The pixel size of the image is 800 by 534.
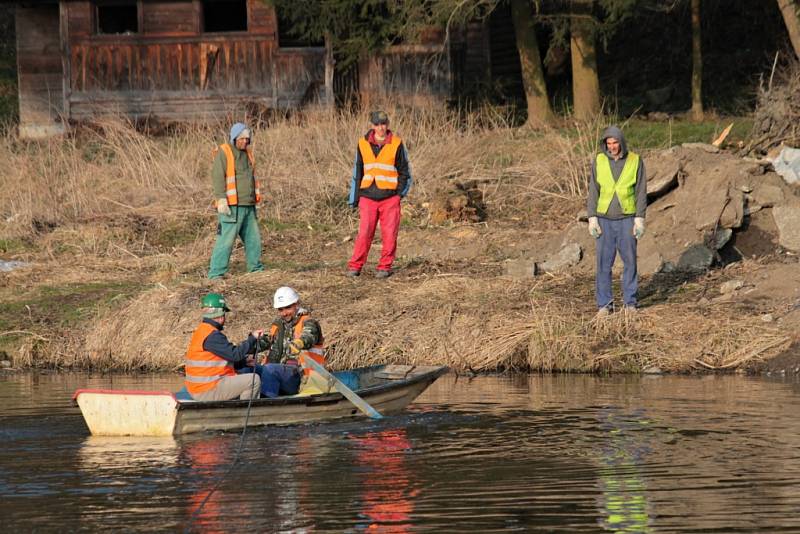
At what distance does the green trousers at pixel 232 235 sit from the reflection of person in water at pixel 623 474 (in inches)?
275

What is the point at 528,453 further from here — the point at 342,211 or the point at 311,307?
the point at 342,211

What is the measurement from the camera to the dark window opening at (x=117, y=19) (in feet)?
125

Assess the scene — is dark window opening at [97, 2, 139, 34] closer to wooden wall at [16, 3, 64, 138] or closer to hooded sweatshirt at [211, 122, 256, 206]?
wooden wall at [16, 3, 64, 138]

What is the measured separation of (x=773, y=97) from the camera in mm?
22656

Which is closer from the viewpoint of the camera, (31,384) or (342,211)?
(31,384)

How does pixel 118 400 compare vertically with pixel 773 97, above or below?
below

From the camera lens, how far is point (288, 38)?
118 feet

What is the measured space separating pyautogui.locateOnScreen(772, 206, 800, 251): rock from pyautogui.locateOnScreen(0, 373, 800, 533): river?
4415mm

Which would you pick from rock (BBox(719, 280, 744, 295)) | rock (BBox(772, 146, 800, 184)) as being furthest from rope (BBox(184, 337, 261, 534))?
rock (BBox(772, 146, 800, 184))

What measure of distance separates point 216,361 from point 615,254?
224 inches

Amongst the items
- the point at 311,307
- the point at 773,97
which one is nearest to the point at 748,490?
the point at 311,307

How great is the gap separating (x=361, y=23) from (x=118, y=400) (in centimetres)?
2026

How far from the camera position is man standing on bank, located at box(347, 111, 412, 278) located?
18125 mm

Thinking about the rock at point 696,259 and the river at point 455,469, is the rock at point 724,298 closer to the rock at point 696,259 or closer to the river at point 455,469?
the rock at point 696,259
